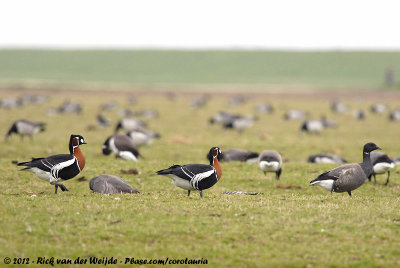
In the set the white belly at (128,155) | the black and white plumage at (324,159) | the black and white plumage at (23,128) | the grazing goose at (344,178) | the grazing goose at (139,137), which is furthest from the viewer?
the black and white plumage at (23,128)

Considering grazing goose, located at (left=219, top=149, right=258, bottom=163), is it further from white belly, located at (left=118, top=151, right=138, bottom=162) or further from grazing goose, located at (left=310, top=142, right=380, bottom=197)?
grazing goose, located at (left=310, top=142, right=380, bottom=197)

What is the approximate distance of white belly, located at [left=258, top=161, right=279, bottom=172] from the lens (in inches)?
873

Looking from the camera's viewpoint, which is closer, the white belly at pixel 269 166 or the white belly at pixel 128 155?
the white belly at pixel 269 166

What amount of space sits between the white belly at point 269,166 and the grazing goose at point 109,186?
667cm

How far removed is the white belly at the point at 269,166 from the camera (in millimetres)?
22172

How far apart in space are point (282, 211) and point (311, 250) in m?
2.48

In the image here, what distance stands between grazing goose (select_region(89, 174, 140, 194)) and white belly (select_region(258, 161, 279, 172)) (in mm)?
6665

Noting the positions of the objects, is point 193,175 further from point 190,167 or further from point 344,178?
point 344,178

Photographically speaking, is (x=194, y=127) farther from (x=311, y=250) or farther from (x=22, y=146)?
(x=311, y=250)

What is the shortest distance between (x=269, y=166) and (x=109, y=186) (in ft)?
24.8

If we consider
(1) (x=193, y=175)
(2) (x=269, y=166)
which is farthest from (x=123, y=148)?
(1) (x=193, y=175)

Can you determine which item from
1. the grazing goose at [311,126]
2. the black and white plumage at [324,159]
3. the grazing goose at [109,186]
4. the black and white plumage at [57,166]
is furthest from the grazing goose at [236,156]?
the grazing goose at [311,126]

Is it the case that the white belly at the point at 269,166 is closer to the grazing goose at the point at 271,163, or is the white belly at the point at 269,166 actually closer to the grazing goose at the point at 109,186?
the grazing goose at the point at 271,163

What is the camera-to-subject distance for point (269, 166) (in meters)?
22.3
